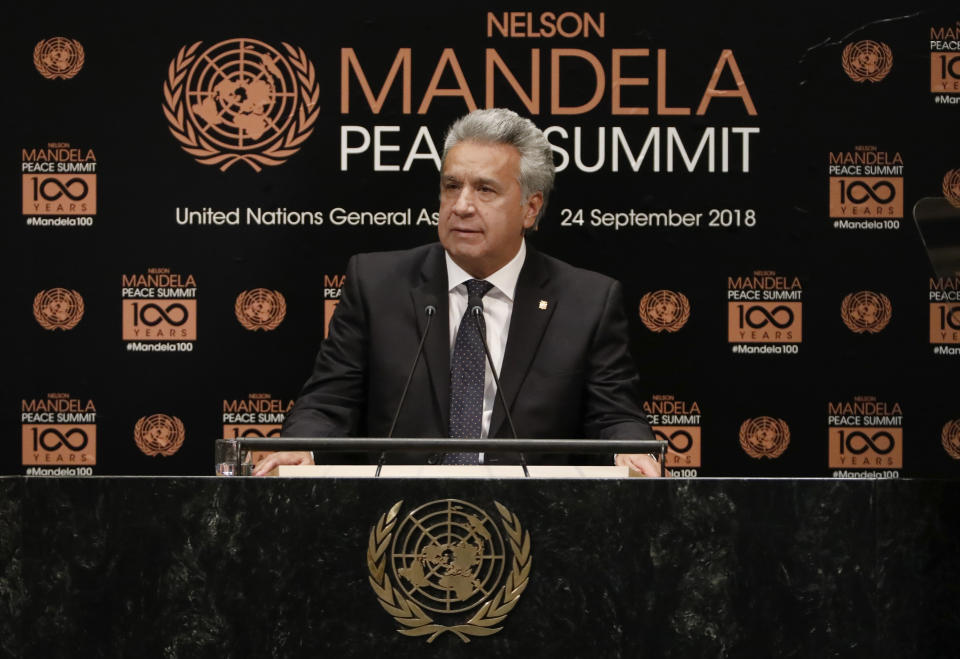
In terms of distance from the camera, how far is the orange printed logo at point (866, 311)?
4.38 m

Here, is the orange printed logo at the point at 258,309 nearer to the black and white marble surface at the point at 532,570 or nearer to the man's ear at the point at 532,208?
the man's ear at the point at 532,208

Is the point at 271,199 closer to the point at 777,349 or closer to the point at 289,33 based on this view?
the point at 289,33

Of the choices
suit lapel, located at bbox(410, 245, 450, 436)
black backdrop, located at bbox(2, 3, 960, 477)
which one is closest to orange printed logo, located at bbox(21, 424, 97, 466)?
black backdrop, located at bbox(2, 3, 960, 477)

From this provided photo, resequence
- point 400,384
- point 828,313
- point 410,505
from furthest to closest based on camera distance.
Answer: point 828,313 → point 400,384 → point 410,505

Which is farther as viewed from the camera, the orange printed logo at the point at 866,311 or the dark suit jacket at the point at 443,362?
the orange printed logo at the point at 866,311

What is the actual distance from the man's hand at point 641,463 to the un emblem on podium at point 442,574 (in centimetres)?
86

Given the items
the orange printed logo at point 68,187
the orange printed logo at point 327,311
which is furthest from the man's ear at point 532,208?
the orange printed logo at point 68,187

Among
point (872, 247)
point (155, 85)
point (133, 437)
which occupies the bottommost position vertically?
point (133, 437)

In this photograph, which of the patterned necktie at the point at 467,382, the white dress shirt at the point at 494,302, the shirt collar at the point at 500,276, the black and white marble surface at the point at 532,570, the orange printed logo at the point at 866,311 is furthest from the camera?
the orange printed logo at the point at 866,311

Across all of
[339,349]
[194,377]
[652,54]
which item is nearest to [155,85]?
[194,377]

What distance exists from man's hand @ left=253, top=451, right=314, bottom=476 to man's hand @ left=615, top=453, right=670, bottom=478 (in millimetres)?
791

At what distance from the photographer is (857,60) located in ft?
14.4

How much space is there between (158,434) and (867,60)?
3063mm

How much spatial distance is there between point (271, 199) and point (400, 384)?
48.7 inches
